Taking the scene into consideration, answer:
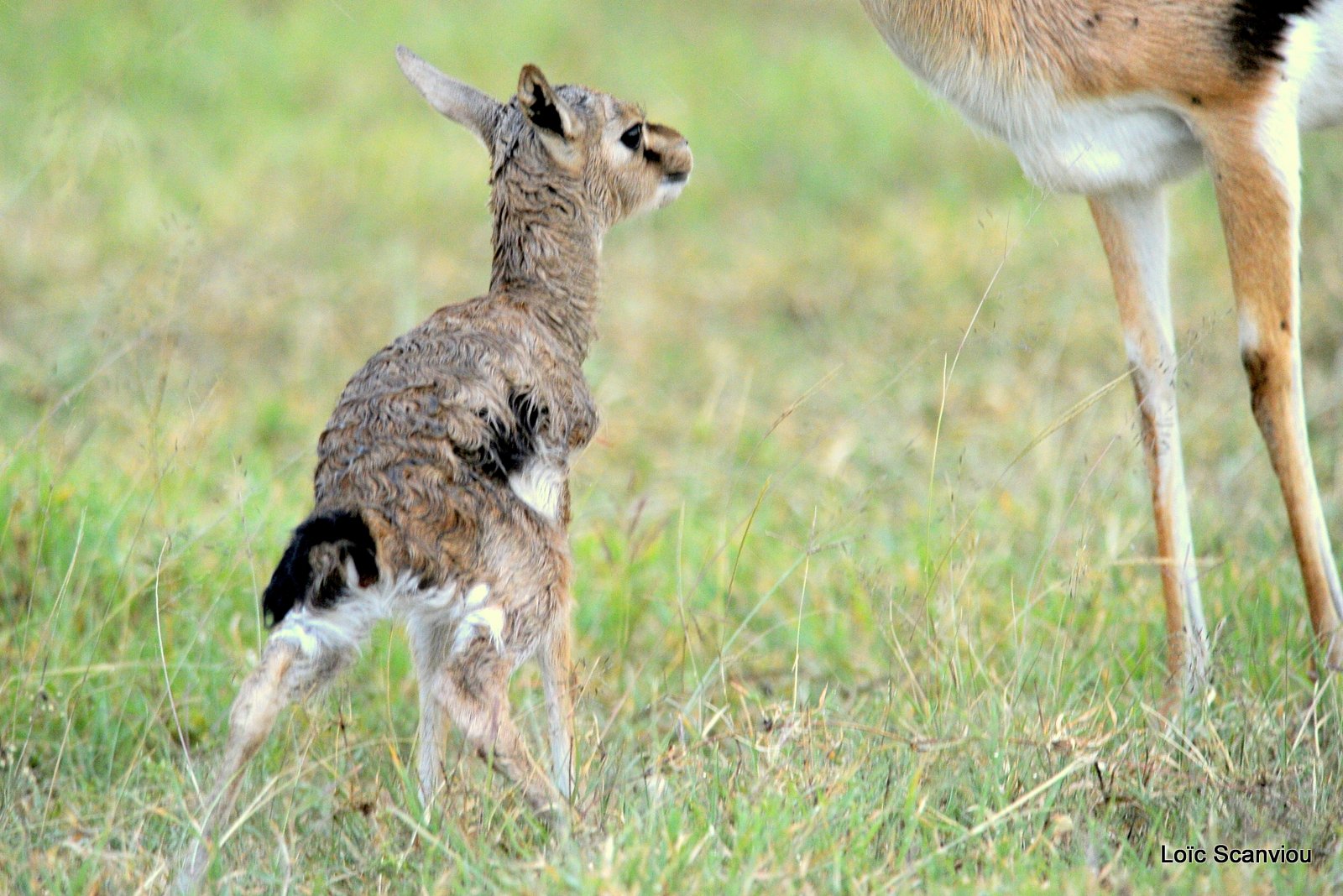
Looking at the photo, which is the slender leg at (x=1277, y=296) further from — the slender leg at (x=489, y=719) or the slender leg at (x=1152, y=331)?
the slender leg at (x=489, y=719)

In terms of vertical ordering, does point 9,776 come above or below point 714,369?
above

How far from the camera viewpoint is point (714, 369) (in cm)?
626

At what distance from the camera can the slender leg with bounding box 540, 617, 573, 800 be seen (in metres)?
2.89

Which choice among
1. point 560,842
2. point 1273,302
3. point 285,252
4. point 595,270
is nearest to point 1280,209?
A: point 1273,302

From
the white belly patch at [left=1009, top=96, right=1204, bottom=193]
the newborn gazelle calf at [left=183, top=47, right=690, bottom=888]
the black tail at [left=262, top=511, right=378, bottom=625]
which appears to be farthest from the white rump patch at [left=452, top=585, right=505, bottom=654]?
the white belly patch at [left=1009, top=96, right=1204, bottom=193]

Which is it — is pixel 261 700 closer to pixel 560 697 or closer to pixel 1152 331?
pixel 560 697

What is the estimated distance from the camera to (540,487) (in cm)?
292

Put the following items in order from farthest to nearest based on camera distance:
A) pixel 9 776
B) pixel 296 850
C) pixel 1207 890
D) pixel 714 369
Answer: pixel 714 369 → pixel 9 776 → pixel 296 850 → pixel 1207 890

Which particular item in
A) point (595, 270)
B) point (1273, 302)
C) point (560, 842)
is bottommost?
point (560, 842)

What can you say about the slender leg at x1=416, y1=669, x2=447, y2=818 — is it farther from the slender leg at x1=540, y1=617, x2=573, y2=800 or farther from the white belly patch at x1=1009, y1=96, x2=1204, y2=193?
the white belly patch at x1=1009, y1=96, x2=1204, y2=193

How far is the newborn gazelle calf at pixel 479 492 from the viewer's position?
8.56 feet

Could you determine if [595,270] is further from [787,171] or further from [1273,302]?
[787,171]

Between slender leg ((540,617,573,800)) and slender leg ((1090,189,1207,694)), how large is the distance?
1522 mm

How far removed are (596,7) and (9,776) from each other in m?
9.57
